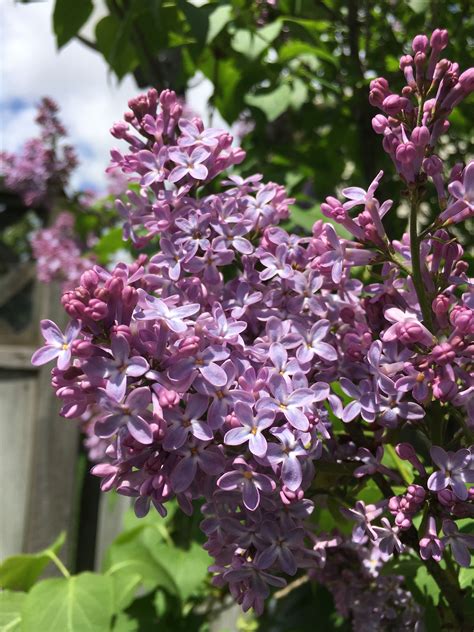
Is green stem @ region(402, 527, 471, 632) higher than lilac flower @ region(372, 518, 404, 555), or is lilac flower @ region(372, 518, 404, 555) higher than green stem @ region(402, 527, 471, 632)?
lilac flower @ region(372, 518, 404, 555)

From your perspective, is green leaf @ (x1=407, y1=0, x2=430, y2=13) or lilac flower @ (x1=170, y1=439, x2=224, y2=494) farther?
green leaf @ (x1=407, y1=0, x2=430, y2=13)

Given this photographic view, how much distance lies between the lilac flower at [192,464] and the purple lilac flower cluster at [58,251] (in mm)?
1980

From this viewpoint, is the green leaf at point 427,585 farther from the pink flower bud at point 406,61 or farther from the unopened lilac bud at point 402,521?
Answer: the pink flower bud at point 406,61

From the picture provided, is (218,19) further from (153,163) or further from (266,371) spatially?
(266,371)

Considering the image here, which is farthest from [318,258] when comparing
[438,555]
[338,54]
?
[338,54]

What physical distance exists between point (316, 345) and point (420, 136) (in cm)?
22

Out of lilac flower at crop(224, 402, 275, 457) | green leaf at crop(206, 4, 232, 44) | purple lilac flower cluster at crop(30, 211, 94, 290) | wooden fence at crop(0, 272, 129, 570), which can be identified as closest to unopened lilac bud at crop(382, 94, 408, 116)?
Result: lilac flower at crop(224, 402, 275, 457)

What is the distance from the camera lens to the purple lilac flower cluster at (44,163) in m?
2.65

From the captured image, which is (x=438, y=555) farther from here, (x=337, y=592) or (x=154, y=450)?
(x=337, y=592)

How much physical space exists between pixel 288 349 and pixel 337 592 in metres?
0.47

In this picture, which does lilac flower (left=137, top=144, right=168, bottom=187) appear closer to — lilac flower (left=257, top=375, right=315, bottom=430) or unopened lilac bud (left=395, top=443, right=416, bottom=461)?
lilac flower (left=257, top=375, right=315, bottom=430)

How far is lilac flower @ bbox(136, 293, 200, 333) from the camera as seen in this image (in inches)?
24.7

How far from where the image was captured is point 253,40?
1420 mm

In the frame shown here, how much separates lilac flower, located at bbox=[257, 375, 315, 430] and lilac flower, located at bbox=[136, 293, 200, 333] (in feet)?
0.32
